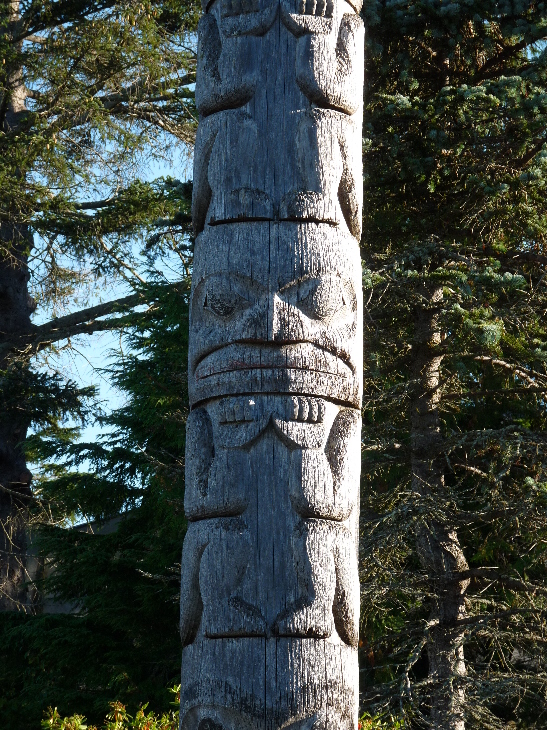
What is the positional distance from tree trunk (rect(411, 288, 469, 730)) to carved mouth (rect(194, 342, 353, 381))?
162 inches

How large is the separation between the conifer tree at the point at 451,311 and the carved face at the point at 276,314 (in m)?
3.12

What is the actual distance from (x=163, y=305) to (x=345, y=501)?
291 inches

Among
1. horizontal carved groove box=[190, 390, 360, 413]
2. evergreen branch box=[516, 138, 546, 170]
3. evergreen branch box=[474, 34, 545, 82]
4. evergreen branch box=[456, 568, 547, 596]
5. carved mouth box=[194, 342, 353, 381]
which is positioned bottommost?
evergreen branch box=[456, 568, 547, 596]

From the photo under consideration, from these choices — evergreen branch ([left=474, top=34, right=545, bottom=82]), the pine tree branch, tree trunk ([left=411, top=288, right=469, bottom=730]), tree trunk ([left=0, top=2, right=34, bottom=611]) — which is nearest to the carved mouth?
tree trunk ([left=411, top=288, right=469, bottom=730])

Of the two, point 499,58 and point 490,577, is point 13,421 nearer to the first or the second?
point 490,577

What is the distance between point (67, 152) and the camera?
14578mm

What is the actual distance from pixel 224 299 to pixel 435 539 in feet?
16.7

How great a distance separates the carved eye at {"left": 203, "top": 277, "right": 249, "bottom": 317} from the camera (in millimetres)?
4547

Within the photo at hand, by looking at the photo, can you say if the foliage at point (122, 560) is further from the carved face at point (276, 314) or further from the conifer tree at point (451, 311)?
the carved face at point (276, 314)

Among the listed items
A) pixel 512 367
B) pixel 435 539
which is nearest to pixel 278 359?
pixel 512 367

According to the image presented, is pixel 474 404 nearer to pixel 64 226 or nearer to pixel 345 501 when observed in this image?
pixel 64 226

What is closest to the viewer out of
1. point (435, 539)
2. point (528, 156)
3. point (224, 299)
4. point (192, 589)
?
point (192, 589)

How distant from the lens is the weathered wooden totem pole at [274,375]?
13.4 feet

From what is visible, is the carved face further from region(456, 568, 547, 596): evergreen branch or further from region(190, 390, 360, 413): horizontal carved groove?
region(456, 568, 547, 596): evergreen branch
